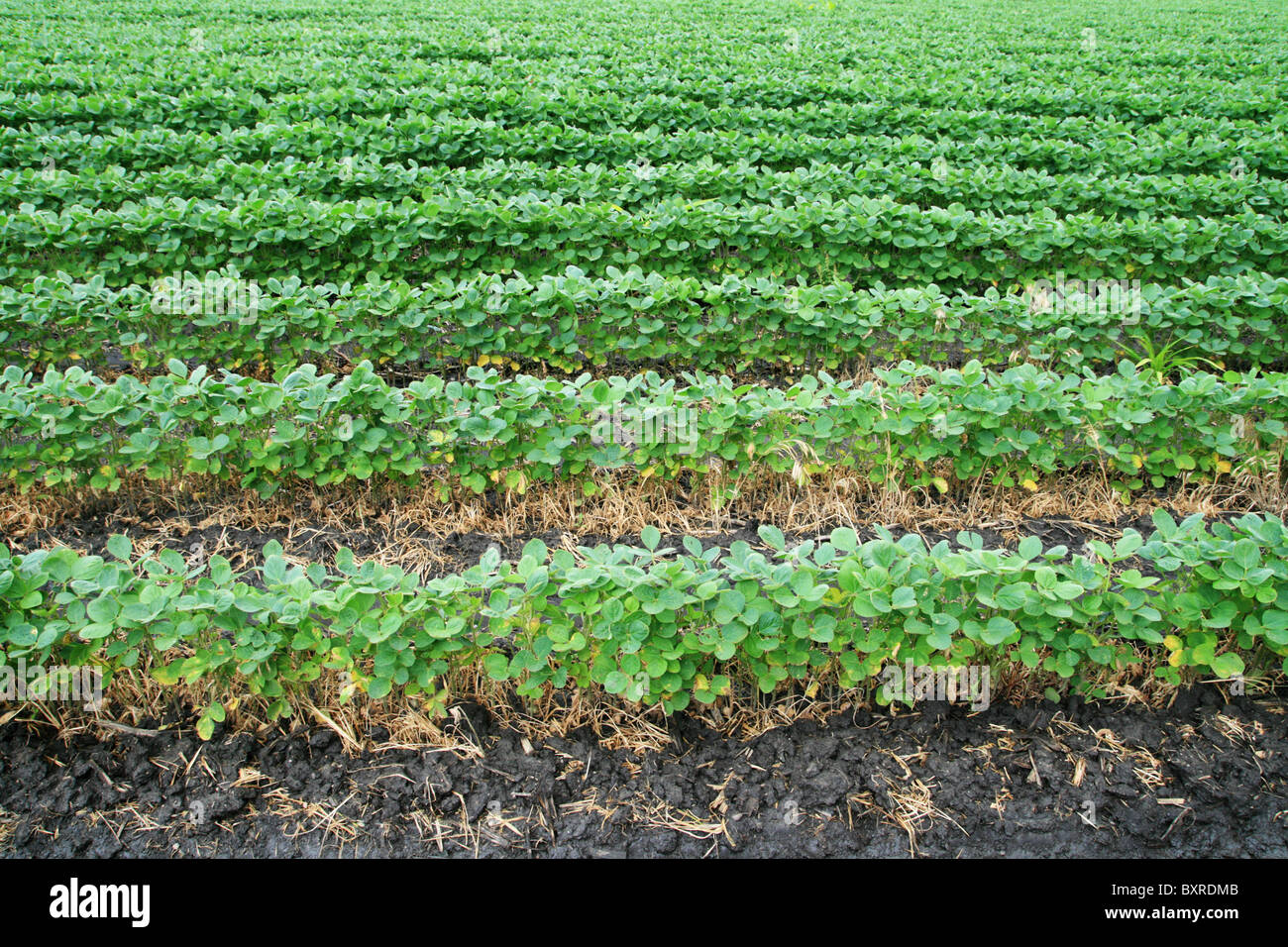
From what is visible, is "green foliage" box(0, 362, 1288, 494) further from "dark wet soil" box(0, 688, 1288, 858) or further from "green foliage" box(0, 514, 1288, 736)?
"dark wet soil" box(0, 688, 1288, 858)

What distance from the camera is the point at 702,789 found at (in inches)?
98.3

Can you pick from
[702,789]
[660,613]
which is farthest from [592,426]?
[702,789]

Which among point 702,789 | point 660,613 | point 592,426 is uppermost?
point 592,426

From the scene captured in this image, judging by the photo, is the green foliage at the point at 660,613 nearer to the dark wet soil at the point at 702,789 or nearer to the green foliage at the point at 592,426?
the dark wet soil at the point at 702,789

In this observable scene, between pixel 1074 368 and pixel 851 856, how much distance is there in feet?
11.6

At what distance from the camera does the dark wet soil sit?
7.67 ft

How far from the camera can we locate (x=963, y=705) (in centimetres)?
273

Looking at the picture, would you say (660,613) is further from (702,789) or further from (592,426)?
(592,426)

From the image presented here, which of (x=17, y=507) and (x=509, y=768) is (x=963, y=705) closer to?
(x=509, y=768)

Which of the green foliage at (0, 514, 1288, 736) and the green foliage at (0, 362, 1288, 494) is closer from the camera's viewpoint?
the green foliage at (0, 514, 1288, 736)

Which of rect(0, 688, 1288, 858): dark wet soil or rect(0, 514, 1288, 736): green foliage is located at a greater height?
rect(0, 514, 1288, 736): green foliage

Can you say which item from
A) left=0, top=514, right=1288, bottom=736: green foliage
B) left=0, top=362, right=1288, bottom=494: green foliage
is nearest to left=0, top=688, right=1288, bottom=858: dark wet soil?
left=0, top=514, right=1288, bottom=736: green foliage
